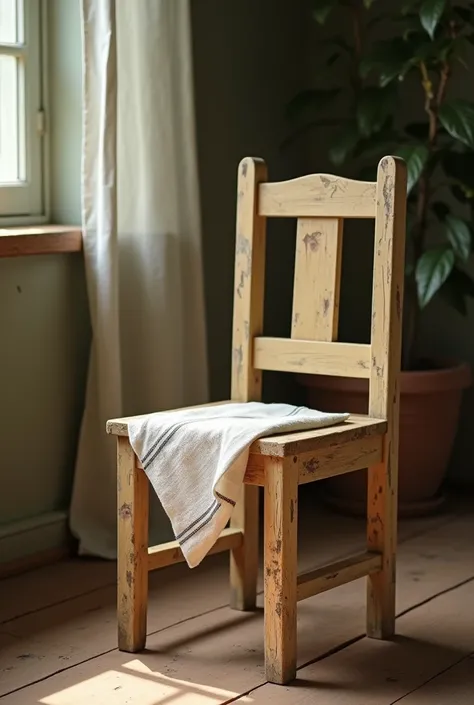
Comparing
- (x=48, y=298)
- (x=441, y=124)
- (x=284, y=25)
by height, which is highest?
(x=284, y=25)

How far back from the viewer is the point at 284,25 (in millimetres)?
3654

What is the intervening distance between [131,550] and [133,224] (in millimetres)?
947

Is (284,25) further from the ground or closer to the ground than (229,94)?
further from the ground

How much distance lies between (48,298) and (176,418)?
2.48ft

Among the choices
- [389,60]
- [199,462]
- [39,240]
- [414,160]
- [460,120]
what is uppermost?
[389,60]

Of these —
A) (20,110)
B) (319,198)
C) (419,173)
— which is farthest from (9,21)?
(419,173)

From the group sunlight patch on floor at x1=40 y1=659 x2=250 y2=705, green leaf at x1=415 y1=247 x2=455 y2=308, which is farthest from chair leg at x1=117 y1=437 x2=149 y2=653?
green leaf at x1=415 y1=247 x2=455 y2=308

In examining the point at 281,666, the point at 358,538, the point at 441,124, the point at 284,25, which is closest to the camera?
the point at 281,666

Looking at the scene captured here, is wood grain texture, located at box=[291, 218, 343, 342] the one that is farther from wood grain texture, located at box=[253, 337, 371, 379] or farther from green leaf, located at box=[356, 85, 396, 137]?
green leaf, located at box=[356, 85, 396, 137]

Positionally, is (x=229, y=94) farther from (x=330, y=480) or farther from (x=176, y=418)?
(x=176, y=418)

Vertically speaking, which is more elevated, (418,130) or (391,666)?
(418,130)

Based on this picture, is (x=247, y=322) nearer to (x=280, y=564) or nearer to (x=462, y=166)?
(x=280, y=564)

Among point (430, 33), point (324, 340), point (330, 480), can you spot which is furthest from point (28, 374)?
point (430, 33)

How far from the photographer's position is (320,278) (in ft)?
8.09
